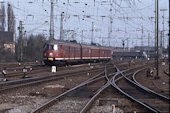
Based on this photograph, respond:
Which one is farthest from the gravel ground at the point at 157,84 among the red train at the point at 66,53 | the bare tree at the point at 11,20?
the bare tree at the point at 11,20

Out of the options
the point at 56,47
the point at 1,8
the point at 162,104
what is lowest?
the point at 162,104

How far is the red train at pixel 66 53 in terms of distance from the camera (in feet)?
104

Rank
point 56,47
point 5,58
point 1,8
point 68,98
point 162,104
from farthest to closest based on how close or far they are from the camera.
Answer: point 1,8 < point 5,58 < point 56,47 < point 68,98 < point 162,104

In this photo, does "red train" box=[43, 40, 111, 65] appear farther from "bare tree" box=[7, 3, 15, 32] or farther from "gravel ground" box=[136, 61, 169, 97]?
"bare tree" box=[7, 3, 15, 32]

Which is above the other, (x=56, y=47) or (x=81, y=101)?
(x=56, y=47)

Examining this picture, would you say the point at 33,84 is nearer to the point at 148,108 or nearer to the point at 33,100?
the point at 33,100

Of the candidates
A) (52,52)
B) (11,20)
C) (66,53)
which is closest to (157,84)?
(52,52)

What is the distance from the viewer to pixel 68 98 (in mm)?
11977

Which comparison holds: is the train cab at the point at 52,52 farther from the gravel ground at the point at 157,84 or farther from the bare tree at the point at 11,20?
the bare tree at the point at 11,20

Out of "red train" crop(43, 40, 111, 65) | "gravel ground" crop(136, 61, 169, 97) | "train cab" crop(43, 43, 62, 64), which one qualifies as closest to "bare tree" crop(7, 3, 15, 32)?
"red train" crop(43, 40, 111, 65)

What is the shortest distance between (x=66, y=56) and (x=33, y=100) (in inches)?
910

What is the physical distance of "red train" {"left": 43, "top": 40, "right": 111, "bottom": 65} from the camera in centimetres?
3161

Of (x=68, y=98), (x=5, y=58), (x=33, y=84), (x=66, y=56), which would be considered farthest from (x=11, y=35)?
(x=68, y=98)

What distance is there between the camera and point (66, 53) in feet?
112
